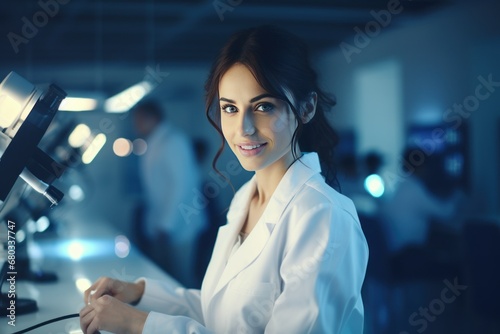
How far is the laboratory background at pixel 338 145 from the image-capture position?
190 centimetres

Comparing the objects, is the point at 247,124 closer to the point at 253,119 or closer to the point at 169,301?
the point at 253,119

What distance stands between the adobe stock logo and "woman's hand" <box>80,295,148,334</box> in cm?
423

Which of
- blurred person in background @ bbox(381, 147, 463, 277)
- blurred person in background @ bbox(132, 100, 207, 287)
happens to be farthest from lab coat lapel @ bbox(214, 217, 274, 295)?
blurred person in background @ bbox(132, 100, 207, 287)

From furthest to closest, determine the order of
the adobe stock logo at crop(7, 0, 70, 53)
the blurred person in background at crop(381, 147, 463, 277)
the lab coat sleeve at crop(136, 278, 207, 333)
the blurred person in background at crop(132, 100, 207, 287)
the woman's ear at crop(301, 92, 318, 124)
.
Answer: the adobe stock logo at crop(7, 0, 70, 53) → the blurred person in background at crop(132, 100, 207, 287) → the blurred person in background at crop(381, 147, 463, 277) → the lab coat sleeve at crop(136, 278, 207, 333) → the woman's ear at crop(301, 92, 318, 124)

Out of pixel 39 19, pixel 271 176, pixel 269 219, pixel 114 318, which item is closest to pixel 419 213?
pixel 271 176

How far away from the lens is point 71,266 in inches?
84.0

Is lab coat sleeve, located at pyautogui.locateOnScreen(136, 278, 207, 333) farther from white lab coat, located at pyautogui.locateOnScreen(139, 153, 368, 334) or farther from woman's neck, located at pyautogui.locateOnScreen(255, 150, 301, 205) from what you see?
woman's neck, located at pyautogui.locateOnScreen(255, 150, 301, 205)

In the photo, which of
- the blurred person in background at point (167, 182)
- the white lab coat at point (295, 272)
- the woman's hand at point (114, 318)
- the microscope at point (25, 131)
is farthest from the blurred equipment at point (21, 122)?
the blurred person in background at point (167, 182)

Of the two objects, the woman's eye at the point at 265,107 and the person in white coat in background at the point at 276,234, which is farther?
the woman's eye at the point at 265,107

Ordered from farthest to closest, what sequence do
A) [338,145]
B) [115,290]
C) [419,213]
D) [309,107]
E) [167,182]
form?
1. [167,182]
2. [419,213]
3. [338,145]
4. [115,290]
5. [309,107]

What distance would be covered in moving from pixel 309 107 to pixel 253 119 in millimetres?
155

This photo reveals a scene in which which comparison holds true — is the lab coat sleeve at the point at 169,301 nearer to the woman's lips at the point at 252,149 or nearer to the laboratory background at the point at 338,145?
the laboratory background at the point at 338,145

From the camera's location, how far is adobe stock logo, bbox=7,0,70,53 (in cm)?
483

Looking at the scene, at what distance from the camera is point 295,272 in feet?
3.52
